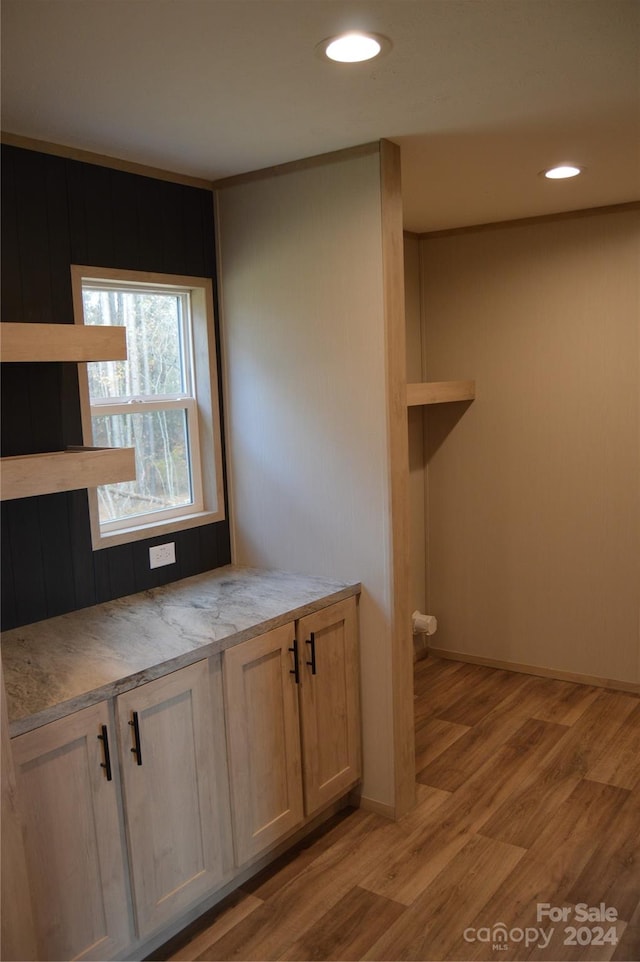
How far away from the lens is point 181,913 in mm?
2355

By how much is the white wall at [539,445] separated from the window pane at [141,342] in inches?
71.1

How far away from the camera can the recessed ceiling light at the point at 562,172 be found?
306 cm

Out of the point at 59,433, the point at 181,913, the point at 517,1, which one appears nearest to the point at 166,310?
the point at 59,433

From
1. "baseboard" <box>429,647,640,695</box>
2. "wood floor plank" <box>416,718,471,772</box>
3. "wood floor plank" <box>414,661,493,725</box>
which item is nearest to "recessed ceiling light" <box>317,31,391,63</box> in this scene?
"wood floor plank" <box>416,718,471,772</box>

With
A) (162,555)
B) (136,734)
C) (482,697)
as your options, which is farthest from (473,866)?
(162,555)

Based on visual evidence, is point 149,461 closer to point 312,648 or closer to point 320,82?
point 312,648

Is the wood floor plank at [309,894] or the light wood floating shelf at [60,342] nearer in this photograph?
the light wood floating shelf at [60,342]

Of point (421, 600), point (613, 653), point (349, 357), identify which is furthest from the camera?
point (421, 600)

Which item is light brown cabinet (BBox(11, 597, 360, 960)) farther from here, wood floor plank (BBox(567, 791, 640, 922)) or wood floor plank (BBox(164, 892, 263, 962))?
wood floor plank (BBox(567, 791, 640, 922))

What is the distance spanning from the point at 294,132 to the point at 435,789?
100 inches

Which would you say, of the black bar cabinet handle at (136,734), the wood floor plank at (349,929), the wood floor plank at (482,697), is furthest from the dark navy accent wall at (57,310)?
the wood floor plank at (482,697)

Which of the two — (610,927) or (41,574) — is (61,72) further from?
(610,927)

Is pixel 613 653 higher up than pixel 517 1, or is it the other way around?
pixel 517 1

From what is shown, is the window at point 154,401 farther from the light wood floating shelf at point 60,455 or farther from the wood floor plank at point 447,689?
the wood floor plank at point 447,689
